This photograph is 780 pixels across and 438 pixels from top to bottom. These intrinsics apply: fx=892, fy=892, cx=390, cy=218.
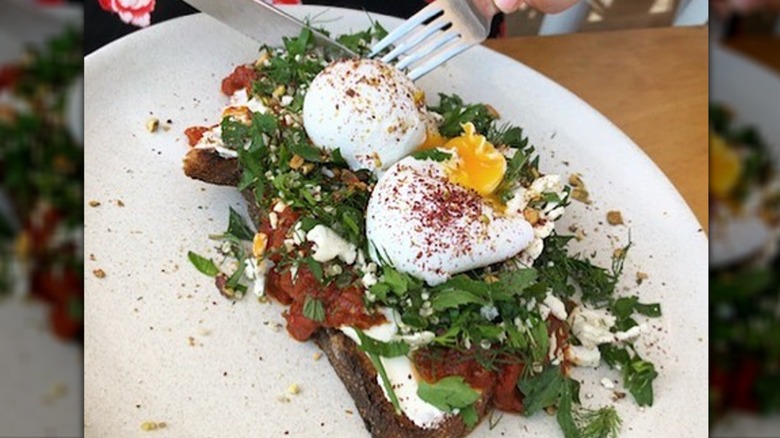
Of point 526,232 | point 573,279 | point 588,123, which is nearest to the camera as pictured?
point 526,232

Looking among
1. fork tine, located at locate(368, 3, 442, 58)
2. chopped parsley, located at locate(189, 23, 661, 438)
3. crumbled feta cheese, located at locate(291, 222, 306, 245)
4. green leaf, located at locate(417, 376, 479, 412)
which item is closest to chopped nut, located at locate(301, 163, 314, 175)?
chopped parsley, located at locate(189, 23, 661, 438)

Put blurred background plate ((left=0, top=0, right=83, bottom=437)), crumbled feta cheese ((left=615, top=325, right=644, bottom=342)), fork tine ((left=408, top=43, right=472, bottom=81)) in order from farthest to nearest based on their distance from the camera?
fork tine ((left=408, top=43, right=472, bottom=81)) → crumbled feta cheese ((left=615, top=325, right=644, bottom=342)) → blurred background plate ((left=0, top=0, right=83, bottom=437))

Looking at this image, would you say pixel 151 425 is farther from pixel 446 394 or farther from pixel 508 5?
pixel 508 5

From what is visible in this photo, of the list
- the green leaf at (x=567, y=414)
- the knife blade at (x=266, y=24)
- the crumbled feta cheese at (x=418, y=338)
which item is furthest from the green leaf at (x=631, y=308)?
the knife blade at (x=266, y=24)

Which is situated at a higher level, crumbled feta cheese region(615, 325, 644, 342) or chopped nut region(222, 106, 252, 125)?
chopped nut region(222, 106, 252, 125)

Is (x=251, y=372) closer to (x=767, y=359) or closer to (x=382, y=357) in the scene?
(x=382, y=357)

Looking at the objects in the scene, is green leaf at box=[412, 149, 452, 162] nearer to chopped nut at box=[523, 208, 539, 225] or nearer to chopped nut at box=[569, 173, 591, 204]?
chopped nut at box=[523, 208, 539, 225]

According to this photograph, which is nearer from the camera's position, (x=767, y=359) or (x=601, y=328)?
(x=767, y=359)

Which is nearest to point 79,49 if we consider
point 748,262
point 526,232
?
point 526,232
